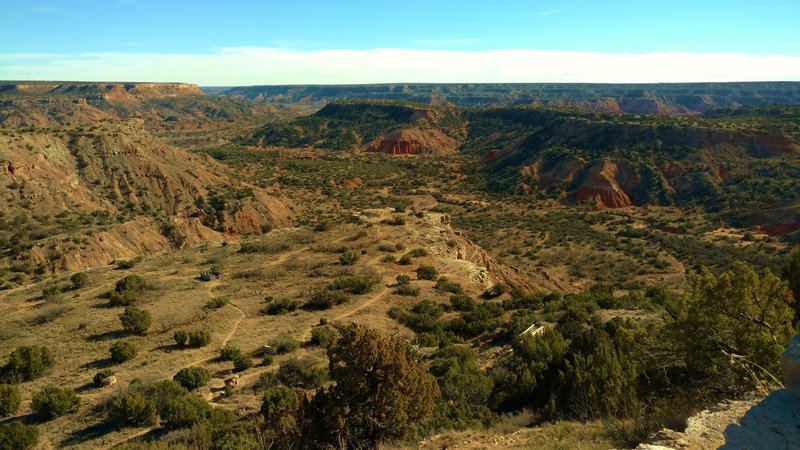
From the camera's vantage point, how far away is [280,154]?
108 metres

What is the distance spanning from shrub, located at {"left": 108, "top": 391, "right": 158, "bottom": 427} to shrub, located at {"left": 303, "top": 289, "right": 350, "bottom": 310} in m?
10.7

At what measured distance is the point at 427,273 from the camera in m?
29.0

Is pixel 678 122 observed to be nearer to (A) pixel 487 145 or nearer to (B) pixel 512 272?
(A) pixel 487 145

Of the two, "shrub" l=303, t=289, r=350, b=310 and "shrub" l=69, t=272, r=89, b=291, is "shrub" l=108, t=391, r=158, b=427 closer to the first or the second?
"shrub" l=303, t=289, r=350, b=310

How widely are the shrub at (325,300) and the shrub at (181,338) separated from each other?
6045 mm

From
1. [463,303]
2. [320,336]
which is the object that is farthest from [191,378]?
[463,303]

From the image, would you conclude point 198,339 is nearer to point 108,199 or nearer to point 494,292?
point 494,292

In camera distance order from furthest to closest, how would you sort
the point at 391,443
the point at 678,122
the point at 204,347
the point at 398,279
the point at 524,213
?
the point at 678,122, the point at 524,213, the point at 398,279, the point at 204,347, the point at 391,443

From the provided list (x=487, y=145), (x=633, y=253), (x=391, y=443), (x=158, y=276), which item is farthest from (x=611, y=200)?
(x=391, y=443)

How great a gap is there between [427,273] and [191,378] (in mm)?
15484

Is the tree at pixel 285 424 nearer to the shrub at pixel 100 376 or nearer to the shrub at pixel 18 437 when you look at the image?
the shrub at pixel 18 437

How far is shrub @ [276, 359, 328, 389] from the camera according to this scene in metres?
16.4

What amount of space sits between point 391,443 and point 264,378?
22.9 feet

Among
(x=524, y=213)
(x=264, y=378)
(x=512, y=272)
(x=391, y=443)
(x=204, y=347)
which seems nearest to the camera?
(x=391, y=443)
